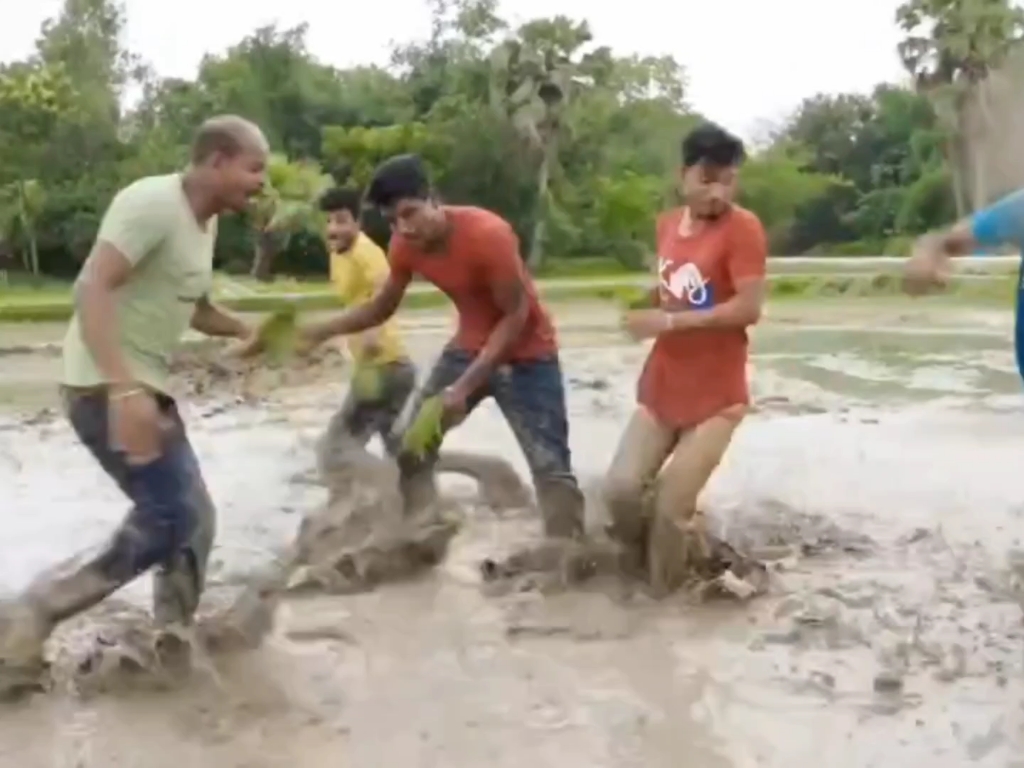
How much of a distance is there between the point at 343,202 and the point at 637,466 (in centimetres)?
257

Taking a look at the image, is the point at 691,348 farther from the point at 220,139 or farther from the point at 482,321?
the point at 220,139

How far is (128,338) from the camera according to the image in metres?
5.38

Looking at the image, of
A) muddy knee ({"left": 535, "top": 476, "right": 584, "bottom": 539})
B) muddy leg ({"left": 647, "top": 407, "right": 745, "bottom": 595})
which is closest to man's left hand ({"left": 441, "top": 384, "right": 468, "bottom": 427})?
muddy knee ({"left": 535, "top": 476, "right": 584, "bottom": 539})

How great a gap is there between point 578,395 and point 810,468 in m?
5.02

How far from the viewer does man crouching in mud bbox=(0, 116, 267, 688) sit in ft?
17.0

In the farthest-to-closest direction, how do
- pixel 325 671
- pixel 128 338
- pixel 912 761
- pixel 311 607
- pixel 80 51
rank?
pixel 80 51
pixel 311 607
pixel 325 671
pixel 128 338
pixel 912 761

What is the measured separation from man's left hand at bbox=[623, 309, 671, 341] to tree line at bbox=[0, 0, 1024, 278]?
36.3m

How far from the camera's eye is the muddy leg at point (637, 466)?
22.3 ft

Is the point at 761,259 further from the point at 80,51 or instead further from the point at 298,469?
the point at 80,51

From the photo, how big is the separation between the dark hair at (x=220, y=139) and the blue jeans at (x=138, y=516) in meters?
0.78

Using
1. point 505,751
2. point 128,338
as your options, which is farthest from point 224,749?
point 128,338

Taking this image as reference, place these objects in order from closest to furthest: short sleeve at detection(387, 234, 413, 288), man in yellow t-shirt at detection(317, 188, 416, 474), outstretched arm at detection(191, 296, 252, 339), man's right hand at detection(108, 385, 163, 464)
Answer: man's right hand at detection(108, 385, 163, 464) → outstretched arm at detection(191, 296, 252, 339) → short sleeve at detection(387, 234, 413, 288) → man in yellow t-shirt at detection(317, 188, 416, 474)

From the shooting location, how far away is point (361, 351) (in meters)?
8.65

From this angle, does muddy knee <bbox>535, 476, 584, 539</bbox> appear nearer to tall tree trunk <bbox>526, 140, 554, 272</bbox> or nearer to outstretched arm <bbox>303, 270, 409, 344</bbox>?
outstretched arm <bbox>303, 270, 409, 344</bbox>
